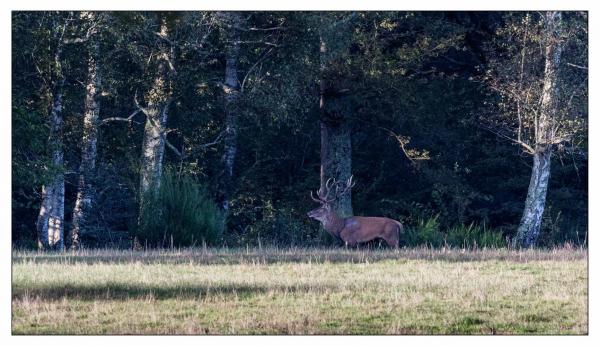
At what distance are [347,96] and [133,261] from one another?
452 inches

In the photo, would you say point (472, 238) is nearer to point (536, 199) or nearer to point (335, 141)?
point (536, 199)

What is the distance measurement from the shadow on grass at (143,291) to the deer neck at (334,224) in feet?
29.1

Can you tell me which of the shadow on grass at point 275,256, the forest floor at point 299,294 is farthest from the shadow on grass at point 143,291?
the shadow on grass at point 275,256

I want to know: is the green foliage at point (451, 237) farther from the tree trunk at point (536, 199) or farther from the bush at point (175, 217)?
the bush at point (175, 217)

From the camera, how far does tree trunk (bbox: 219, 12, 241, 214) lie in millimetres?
27328

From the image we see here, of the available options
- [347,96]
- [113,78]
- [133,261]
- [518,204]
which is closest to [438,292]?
[133,261]

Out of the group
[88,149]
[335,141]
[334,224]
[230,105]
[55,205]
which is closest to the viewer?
[334,224]

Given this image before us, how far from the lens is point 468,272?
697 inches

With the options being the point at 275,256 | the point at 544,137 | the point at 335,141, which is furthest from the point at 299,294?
the point at 335,141

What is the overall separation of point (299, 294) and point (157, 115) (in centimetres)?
1318

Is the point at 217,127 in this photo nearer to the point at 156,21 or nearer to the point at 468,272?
the point at 156,21

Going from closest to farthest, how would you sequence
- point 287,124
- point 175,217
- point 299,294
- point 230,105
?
point 299,294
point 175,217
point 230,105
point 287,124

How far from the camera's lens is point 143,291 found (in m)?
15.5

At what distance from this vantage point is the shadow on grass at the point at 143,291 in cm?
1505
